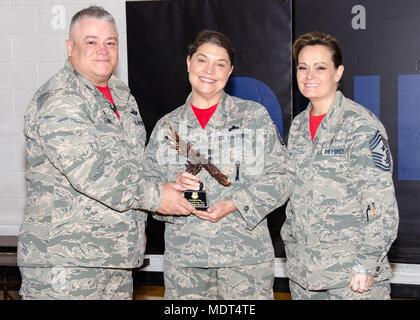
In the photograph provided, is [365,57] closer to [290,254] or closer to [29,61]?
[290,254]

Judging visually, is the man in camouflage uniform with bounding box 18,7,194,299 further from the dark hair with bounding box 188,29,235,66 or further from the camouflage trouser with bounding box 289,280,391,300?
the camouflage trouser with bounding box 289,280,391,300

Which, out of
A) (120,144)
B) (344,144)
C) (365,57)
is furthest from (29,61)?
(344,144)

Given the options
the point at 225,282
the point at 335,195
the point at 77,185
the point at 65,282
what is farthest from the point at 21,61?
the point at 335,195

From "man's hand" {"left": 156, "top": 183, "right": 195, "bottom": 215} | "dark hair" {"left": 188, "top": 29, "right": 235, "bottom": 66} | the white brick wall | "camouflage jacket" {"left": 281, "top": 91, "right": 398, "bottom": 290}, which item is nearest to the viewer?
"camouflage jacket" {"left": 281, "top": 91, "right": 398, "bottom": 290}

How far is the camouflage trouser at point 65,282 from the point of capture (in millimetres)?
1991

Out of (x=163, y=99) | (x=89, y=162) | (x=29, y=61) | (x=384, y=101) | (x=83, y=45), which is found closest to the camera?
(x=89, y=162)

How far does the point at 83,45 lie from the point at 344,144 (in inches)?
47.5

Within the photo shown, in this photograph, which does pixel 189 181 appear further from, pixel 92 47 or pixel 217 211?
pixel 92 47

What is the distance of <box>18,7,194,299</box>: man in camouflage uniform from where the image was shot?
1946 mm

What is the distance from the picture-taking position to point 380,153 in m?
1.89

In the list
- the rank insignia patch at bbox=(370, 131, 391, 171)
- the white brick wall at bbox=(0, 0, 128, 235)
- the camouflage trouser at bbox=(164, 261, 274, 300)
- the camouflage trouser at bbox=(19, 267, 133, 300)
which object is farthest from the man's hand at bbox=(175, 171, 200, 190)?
the white brick wall at bbox=(0, 0, 128, 235)

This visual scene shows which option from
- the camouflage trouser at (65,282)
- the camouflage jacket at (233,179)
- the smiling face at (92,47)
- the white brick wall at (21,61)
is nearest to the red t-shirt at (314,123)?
the camouflage jacket at (233,179)

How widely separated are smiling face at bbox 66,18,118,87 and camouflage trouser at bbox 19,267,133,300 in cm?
87

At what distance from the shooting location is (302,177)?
2119 millimetres
